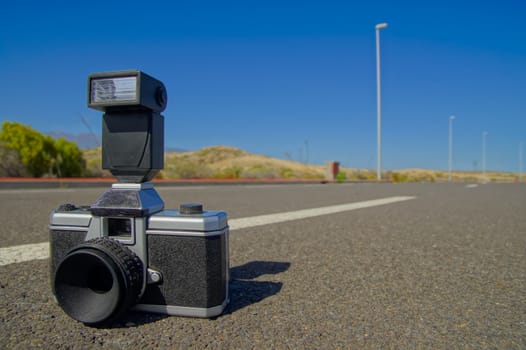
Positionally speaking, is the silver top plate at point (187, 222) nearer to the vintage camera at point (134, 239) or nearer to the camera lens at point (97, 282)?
the vintage camera at point (134, 239)

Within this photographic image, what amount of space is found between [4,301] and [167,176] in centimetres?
2180

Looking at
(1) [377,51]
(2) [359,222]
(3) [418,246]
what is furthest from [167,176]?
(3) [418,246]

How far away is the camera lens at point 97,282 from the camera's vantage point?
143cm

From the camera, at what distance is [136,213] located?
59.6 inches

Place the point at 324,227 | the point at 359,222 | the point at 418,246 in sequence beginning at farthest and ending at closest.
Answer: the point at 359,222 → the point at 324,227 → the point at 418,246

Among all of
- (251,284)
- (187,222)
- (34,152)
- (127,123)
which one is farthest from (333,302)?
(34,152)

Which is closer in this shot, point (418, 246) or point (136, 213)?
point (136, 213)

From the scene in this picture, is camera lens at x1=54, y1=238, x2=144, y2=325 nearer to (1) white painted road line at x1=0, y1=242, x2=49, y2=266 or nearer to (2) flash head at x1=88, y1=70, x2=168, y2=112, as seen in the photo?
(2) flash head at x1=88, y1=70, x2=168, y2=112

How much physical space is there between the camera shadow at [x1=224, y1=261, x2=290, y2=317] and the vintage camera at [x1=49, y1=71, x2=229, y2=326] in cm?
19

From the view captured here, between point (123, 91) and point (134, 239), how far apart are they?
1.93 ft

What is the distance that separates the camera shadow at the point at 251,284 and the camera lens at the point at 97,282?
424mm

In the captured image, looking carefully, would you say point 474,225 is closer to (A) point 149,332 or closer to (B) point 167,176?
(A) point 149,332

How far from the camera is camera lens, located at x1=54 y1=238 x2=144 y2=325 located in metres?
1.43

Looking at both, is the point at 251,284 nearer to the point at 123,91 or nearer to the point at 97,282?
the point at 97,282
